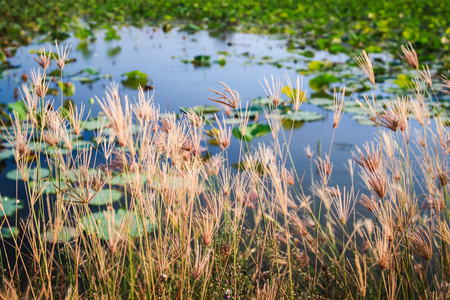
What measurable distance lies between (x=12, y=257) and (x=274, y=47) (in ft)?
21.2

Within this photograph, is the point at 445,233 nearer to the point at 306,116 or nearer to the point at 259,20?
the point at 306,116

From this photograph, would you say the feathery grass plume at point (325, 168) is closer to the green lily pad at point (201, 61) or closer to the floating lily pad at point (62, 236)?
the floating lily pad at point (62, 236)

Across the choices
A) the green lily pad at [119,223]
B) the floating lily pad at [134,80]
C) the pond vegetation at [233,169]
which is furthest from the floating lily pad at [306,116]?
the green lily pad at [119,223]

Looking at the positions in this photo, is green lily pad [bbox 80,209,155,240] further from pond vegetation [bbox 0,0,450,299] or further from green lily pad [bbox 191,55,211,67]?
green lily pad [bbox 191,55,211,67]

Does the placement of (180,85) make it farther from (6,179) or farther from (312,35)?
(312,35)

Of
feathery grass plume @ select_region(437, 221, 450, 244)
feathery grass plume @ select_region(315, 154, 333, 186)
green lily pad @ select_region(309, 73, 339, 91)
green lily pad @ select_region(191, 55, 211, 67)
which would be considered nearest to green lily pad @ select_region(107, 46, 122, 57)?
green lily pad @ select_region(191, 55, 211, 67)

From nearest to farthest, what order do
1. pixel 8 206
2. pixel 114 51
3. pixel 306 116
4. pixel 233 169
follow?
pixel 8 206, pixel 233 169, pixel 306 116, pixel 114 51

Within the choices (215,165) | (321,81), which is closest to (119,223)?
(215,165)

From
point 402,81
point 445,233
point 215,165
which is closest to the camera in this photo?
point 445,233

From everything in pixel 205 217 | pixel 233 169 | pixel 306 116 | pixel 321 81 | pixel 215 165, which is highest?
pixel 205 217

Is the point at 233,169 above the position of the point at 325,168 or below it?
below

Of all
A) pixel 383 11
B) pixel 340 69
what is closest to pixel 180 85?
pixel 340 69

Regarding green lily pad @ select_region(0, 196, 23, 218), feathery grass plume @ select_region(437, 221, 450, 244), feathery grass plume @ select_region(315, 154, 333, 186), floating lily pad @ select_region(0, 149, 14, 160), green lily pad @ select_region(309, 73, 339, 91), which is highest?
feathery grass plume @ select_region(315, 154, 333, 186)

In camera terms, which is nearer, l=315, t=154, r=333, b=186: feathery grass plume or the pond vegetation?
the pond vegetation
